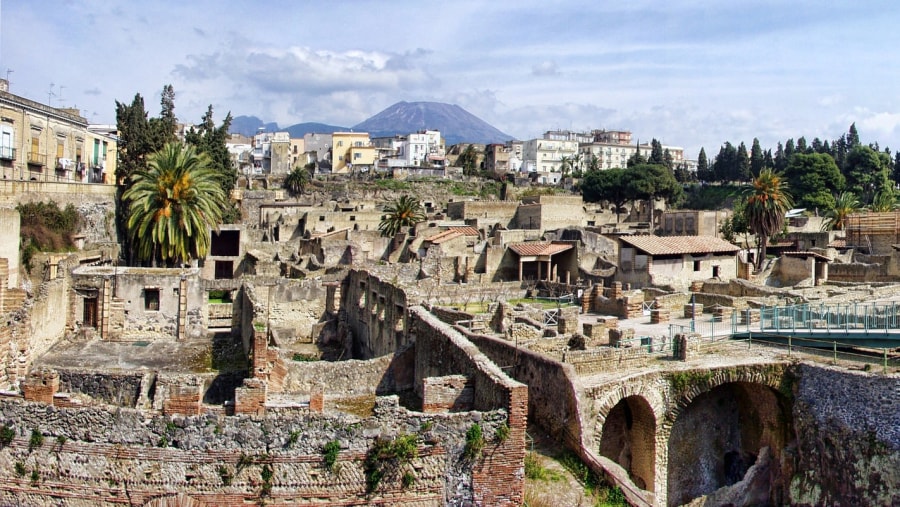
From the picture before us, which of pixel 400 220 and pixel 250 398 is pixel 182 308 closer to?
pixel 250 398

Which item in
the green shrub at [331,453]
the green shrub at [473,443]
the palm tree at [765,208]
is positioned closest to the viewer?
the green shrub at [331,453]

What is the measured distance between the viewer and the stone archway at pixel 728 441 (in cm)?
1983

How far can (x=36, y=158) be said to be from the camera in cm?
4478

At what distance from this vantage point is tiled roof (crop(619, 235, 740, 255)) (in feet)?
127

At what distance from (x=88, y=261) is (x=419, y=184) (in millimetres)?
67059

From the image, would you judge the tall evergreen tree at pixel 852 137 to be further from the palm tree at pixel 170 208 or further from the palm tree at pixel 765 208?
the palm tree at pixel 170 208

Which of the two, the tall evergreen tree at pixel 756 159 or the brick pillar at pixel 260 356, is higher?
the tall evergreen tree at pixel 756 159

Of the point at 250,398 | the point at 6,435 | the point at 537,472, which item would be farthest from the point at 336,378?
the point at 6,435

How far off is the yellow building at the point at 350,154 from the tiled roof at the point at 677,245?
8567 cm

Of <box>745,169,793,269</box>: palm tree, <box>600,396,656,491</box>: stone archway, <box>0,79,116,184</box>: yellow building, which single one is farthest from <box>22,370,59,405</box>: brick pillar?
<box>745,169,793,269</box>: palm tree

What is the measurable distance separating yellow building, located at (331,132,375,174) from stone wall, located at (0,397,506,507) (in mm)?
111439

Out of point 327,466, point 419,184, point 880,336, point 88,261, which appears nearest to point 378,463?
point 327,466

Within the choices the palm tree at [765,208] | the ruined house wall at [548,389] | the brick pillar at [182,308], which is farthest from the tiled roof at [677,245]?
the ruined house wall at [548,389]

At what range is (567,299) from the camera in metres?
34.0
